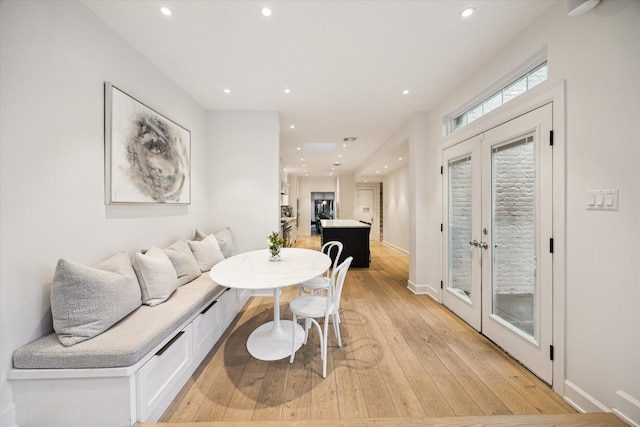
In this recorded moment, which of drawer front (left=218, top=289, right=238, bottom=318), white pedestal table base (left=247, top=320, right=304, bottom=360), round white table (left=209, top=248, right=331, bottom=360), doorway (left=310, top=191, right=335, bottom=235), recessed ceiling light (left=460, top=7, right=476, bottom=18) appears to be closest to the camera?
recessed ceiling light (left=460, top=7, right=476, bottom=18)

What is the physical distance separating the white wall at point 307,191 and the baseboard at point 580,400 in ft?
30.7

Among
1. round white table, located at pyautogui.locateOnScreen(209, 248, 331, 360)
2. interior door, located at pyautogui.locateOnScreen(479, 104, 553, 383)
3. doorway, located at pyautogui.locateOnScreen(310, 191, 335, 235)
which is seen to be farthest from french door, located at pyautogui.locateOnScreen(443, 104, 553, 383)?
doorway, located at pyautogui.locateOnScreen(310, 191, 335, 235)

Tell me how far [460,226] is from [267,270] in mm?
2288

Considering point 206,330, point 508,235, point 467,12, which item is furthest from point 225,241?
point 467,12

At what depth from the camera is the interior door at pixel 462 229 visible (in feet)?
8.05

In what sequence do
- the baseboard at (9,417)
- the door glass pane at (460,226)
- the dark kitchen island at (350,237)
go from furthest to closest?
the dark kitchen island at (350,237) < the door glass pane at (460,226) < the baseboard at (9,417)

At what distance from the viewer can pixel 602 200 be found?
137 cm

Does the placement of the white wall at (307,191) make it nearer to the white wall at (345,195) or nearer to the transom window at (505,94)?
the white wall at (345,195)

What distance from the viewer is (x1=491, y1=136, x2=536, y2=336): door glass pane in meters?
1.88

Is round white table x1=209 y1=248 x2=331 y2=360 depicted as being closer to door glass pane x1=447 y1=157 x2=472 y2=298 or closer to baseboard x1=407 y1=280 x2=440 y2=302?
door glass pane x1=447 y1=157 x2=472 y2=298

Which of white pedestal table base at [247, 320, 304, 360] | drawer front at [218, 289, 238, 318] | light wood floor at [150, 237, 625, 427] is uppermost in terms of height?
drawer front at [218, 289, 238, 318]

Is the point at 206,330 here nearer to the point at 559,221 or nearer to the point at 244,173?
the point at 244,173

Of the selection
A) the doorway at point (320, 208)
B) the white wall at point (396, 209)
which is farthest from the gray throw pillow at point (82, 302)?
the doorway at point (320, 208)

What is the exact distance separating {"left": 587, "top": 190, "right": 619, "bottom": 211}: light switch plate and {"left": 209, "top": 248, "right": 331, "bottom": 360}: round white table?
5.95ft
